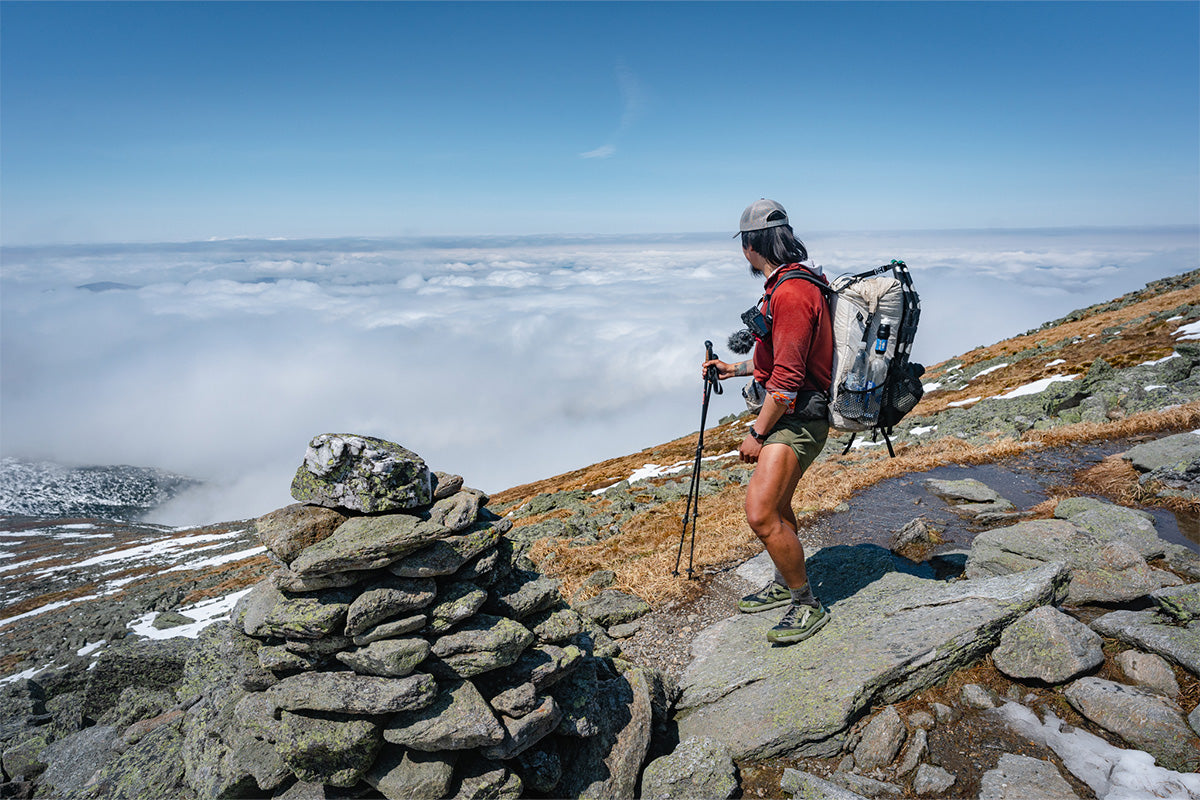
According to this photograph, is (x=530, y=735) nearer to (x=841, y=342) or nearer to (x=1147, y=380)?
(x=841, y=342)

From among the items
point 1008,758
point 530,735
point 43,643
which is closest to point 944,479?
point 1008,758

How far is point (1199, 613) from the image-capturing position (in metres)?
6.08

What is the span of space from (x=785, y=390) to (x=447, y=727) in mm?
4721

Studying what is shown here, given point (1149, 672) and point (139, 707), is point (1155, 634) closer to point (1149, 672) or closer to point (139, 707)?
point (1149, 672)

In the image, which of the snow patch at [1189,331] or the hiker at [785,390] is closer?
the hiker at [785,390]

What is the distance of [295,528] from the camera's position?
5.80m

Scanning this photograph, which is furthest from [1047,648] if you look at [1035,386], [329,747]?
[1035,386]

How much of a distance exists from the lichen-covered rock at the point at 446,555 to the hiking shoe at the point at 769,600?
4126 millimetres

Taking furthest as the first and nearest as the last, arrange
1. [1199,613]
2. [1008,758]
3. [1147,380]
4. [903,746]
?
[1147,380] < [1199,613] < [903,746] < [1008,758]

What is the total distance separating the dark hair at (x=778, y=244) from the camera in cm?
639

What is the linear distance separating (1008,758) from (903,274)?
15.7 ft

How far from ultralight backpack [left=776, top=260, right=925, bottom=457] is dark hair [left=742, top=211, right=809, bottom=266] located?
36cm

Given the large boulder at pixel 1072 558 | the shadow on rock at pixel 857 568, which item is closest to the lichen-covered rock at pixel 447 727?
the shadow on rock at pixel 857 568

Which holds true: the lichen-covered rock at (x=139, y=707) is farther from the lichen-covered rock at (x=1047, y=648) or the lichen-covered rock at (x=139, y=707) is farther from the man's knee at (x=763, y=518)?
the lichen-covered rock at (x=1047, y=648)
